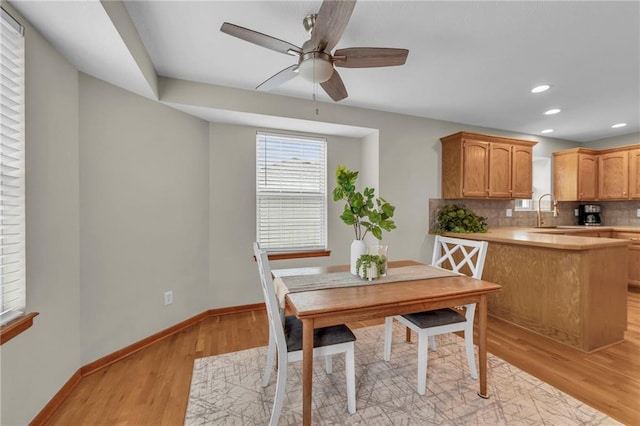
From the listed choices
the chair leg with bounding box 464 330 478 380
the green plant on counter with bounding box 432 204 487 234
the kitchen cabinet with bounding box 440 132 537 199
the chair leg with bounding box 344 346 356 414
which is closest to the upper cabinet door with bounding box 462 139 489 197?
the kitchen cabinet with bounding box 440 132 537 199

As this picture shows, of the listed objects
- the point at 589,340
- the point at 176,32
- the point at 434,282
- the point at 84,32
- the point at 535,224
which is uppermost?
the point at 176,32

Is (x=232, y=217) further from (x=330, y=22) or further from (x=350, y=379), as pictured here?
(x=330, y=22)

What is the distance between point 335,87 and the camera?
194 cm

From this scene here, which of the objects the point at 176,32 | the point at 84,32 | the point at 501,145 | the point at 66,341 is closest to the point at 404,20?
the point at 176,32

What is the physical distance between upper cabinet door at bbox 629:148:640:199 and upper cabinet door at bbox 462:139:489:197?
2556mm

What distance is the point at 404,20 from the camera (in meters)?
1.73

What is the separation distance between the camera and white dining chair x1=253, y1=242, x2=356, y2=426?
55.9 inches

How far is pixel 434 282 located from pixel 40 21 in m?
2.73

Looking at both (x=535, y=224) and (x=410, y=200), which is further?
(x=535, y=224)

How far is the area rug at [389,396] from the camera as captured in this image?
1.56 m

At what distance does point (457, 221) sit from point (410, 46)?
2359mm

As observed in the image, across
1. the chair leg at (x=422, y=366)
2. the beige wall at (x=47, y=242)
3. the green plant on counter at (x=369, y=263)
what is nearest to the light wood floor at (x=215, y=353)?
the beige wall at (x=47, y=242)

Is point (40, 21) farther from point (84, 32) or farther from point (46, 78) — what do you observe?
point (46, 78)

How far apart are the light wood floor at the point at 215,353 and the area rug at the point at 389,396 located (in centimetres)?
13
